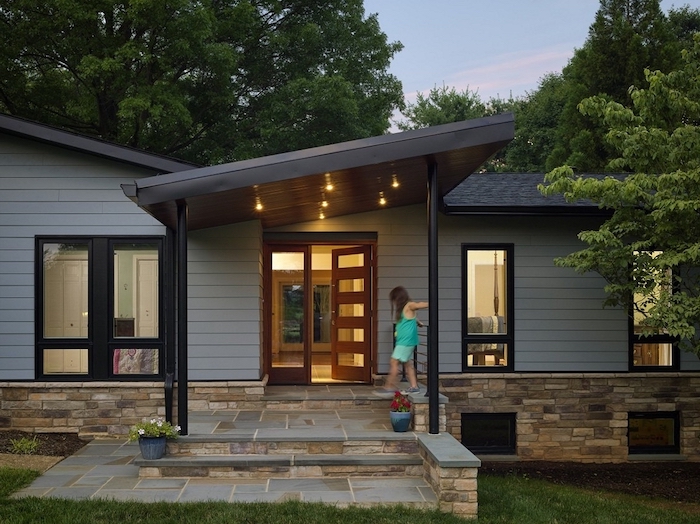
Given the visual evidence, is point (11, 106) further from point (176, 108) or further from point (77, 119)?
point (176, 108)

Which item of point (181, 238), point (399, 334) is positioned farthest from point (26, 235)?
→ point (399, 334)

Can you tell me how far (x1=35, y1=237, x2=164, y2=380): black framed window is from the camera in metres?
9.00

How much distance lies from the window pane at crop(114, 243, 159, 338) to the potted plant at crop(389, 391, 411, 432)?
10.8 ft

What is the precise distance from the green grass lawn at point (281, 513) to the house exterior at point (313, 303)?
1.51m

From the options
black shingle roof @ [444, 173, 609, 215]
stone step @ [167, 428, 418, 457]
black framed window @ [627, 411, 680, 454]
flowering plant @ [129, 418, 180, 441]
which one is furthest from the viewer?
black framed window @ [627, 411, 680, 454]

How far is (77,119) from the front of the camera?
59.0 ft

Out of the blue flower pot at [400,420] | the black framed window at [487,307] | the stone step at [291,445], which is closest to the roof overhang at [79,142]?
the stone step at [291,445]

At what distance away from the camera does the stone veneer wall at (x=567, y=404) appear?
1000 cm

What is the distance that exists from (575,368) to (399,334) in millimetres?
3049

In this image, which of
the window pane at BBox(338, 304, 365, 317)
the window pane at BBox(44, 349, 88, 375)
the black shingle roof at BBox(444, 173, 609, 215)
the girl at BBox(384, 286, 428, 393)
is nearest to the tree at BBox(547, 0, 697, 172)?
the black shingle roof at BBox(444, 173, 609, 215)

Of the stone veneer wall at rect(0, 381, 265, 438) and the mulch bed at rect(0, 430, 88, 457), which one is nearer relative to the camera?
the mulch bed at rect(0, 430, 88, 457)

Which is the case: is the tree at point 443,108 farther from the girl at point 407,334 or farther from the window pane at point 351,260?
the girl at point 407,334

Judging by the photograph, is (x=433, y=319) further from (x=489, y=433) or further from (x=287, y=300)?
(x=287, y=300)

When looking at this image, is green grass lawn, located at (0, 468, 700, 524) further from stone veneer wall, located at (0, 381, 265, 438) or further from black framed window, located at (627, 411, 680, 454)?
black framed window, located at (627, 411, 680, 454)
